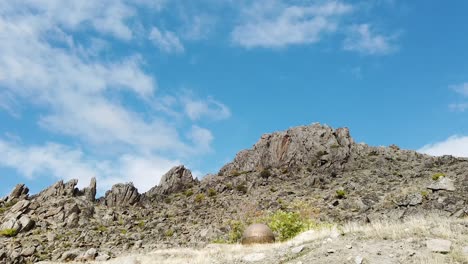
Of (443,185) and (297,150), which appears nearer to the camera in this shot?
(443,185)

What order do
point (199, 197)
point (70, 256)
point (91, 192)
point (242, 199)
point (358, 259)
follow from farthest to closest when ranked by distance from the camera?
1. point (91, 192)
2. point (199, 197)
3. point (242, 199)
4. point (70, 256)
5. point (358, 259)

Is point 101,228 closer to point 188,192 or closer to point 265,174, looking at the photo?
point 188,192

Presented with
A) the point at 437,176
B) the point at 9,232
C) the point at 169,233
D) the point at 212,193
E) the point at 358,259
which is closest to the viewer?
the point at 358,259

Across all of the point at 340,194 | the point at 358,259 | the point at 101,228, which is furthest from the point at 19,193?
the point at 358,259

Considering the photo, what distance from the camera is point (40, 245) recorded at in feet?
197

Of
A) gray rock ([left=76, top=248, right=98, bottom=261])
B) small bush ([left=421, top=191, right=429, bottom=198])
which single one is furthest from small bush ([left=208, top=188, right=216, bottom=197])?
small bush ([left=421, top=191, right=429, bottom=198])

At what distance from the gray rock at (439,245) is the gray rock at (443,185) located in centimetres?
4600

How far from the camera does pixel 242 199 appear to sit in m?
76.1

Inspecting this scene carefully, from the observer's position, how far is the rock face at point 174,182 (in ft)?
297

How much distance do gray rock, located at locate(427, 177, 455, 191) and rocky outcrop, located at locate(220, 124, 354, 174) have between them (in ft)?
76.4

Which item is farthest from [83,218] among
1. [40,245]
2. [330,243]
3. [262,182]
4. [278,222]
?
[330,243]

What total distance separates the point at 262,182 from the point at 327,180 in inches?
510

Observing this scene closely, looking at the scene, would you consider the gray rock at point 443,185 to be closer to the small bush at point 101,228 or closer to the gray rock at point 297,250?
the gray rock at point 297,250

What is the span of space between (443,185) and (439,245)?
4731 cm
